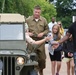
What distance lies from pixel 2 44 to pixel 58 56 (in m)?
3.94

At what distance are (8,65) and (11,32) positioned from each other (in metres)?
1.52

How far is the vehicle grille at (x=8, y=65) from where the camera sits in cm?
882

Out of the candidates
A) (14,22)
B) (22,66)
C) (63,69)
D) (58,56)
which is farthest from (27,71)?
(63,69)

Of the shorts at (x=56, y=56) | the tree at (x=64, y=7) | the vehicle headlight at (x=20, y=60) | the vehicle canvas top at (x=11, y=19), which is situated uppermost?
the tree at (x=64, y=7)

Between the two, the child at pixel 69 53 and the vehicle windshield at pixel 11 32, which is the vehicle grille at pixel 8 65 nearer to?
the vehicle windshield at pixel 11 32

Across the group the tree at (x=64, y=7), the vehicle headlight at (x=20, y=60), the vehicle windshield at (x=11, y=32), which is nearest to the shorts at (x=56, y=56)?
the vehicle windshield at (x=11, y=32)

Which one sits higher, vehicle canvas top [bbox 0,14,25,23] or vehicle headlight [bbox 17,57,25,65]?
vehicle canvas top [bbox 0,14,25,23]

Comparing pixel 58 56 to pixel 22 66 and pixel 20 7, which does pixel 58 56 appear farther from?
pixel 20 7

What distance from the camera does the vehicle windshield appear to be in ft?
33.3

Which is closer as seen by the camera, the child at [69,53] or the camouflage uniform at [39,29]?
the camouflage uniform at [39,29]

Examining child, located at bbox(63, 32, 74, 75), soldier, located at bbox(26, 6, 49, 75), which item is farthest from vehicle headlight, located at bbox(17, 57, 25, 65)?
child, located at bbox(63, 32, 74, 75)

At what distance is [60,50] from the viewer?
13.6 meters

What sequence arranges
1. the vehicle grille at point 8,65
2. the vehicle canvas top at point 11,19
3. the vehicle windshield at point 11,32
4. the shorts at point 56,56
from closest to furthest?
the vehicle grille at point 8,65
the vehicle windshield at point 11,32
the vehicle canvas top at point 11,19
the shorts at point 56,56

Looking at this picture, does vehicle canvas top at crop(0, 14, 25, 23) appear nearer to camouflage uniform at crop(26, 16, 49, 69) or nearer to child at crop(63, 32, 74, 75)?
camouflage uniform at crop(26, 16, 49, 69)
